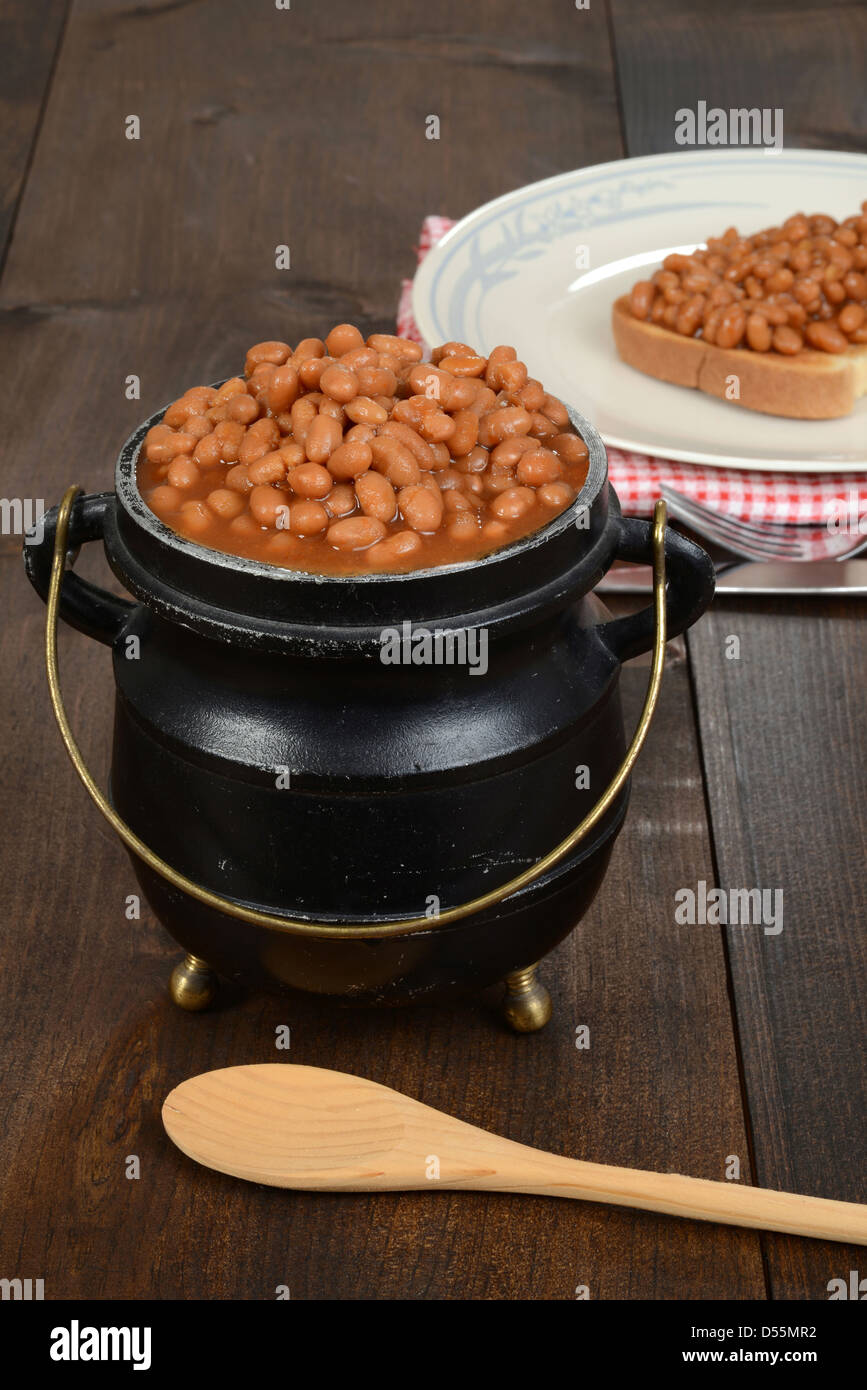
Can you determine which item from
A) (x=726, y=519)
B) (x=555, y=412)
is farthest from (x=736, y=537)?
(x=555, y=412)

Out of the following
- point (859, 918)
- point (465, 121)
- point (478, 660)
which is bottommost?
point (859, 918)

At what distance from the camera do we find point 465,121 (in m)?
2.77

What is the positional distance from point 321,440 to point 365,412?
0.14 ft

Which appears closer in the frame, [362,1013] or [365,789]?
[365,789]

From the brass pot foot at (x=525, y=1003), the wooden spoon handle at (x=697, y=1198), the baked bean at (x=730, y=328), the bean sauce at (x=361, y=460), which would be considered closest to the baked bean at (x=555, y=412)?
the bean sauce at (x=361, y=460)

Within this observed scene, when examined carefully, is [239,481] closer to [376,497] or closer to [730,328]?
[376,497]

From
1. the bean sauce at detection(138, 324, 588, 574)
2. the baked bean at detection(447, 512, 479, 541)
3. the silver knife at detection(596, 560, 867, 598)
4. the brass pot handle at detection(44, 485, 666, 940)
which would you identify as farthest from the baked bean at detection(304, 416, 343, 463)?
the silver knife at detection(596, 560, 867, 598)

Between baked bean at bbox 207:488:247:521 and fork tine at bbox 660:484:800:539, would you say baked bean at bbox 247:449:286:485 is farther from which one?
fork tine at bbox 660:484:800:539

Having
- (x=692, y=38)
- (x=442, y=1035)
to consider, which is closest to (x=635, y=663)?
(x=442, y=1035)

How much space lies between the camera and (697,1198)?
1119 mm

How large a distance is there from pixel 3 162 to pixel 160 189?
0.95ft

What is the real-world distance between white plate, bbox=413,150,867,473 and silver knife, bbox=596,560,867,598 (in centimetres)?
12

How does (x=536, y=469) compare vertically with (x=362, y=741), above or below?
above

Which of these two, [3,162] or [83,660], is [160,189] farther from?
[83,660]
